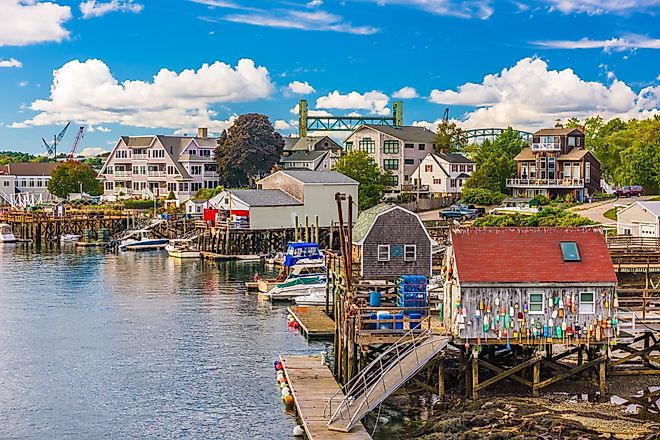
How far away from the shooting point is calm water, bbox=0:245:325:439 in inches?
1417

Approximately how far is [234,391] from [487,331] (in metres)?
11.0

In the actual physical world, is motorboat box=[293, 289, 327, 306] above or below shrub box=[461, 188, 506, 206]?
below

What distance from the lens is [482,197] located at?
372 ft

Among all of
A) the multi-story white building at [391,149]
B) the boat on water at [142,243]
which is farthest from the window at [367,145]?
the boat on water at [142,243]

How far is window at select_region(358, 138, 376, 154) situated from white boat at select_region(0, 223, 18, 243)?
47779 millimetres

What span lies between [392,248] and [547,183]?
6490 centimetres

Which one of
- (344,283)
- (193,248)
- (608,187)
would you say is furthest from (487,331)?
(608,187)

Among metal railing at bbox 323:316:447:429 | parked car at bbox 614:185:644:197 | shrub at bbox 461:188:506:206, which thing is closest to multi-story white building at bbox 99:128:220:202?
shrub at bbox 461:188:506:206

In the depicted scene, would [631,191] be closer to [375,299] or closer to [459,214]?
[459,214]

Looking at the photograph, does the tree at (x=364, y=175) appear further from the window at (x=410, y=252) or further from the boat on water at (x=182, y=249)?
the window at (x=410, y=252)

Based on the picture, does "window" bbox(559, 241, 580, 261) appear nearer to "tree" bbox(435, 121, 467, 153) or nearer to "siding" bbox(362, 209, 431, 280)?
"siding" bbox(362, 209, 431, 280)

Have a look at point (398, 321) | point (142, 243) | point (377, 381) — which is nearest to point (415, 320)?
point (398, 321)

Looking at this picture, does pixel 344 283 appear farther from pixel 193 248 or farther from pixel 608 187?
pixel 608 187

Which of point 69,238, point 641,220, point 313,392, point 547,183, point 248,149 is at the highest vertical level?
point 248,149
